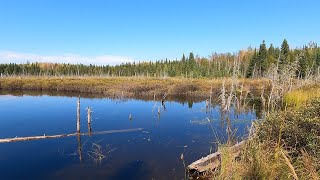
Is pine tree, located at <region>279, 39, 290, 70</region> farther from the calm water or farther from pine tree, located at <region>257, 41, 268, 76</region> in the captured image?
pine tree, located at <region>257, 41, 268, 76</region>

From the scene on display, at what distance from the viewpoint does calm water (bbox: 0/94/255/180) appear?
54.5 ft

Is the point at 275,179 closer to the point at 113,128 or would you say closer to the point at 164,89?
the point at 113,128

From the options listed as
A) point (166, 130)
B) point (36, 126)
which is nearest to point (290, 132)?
point (166, 130)

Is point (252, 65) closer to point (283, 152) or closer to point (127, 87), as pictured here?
point (127, 87)

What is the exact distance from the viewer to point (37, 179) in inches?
617

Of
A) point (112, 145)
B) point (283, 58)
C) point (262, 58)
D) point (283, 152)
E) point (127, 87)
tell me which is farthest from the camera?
point (262, 58)

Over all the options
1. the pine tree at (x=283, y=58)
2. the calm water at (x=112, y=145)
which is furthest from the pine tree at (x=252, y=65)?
the calm water at (x=112, y=145)

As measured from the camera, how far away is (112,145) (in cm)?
2200

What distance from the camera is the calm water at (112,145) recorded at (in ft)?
54.5

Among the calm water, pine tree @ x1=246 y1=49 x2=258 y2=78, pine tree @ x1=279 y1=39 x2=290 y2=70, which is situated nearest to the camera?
the calm water

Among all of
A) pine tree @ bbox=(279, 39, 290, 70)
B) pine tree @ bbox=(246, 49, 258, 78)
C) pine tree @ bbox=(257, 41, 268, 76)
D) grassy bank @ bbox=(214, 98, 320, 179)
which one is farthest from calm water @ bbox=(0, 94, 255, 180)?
pine tree @ bbox=(246, 49, 258, 78)

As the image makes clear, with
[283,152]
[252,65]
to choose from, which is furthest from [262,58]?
[283,152]

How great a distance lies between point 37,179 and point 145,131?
12133 millimetres

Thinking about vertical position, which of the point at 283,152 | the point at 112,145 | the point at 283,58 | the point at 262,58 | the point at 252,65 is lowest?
the point at 112,145
